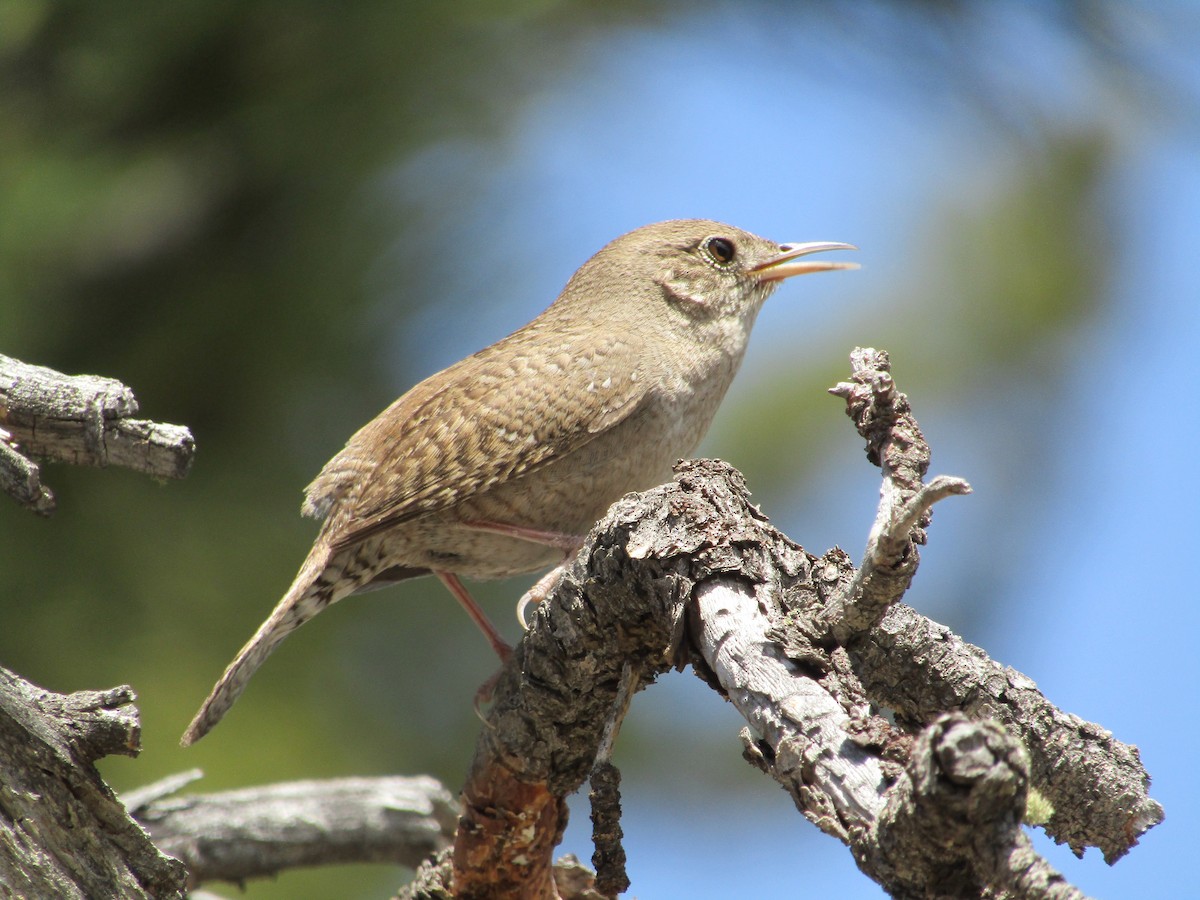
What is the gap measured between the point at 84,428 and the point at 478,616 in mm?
1702

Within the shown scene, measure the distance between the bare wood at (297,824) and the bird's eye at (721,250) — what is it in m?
1.93

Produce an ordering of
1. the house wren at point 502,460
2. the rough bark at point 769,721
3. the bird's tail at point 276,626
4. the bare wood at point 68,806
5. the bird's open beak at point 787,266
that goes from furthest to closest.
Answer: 1. the bird's open beak at point 787,266
2. the house wren at point 502,460
3. the bird's tail at point 276,626
4. the bare wood at point 68,806
5. the rough bark at point 769,721

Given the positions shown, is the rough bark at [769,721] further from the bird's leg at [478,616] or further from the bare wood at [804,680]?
the bird's leg at [478,616]

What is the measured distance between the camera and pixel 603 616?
93.2 inches

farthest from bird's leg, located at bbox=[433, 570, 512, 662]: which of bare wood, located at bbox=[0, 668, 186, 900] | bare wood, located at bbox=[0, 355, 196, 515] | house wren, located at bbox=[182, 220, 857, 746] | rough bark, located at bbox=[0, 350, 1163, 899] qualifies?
bare wood, located at bbox=[0, 355, 196, 515]

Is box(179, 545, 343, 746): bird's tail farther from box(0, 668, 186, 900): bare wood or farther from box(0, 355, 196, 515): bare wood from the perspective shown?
box(0, 355, 196, 515): bare wood

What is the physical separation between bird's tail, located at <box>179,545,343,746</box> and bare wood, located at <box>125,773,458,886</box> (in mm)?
400

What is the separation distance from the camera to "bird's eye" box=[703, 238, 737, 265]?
4.17m

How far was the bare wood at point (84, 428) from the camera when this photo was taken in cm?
206

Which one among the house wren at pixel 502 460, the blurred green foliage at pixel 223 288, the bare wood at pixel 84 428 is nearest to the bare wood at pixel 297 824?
the blurred green foliage at pixel 223 288

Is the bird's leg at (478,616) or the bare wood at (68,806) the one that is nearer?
the bare wood at (68,806)

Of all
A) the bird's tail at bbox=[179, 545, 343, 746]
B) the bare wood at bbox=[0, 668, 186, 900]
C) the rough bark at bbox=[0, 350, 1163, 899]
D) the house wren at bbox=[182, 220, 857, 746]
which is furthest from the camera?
the house wren at bbox=[182, 220, 857, 746]

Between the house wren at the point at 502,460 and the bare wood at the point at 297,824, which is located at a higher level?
the house wren at the point at 502,460

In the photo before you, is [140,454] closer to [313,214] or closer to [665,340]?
[313,214]
